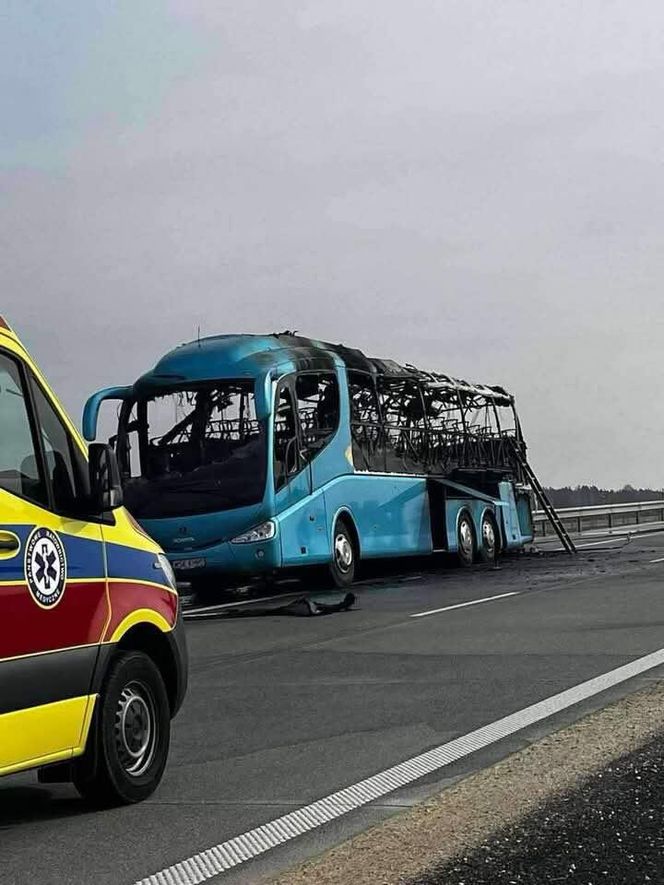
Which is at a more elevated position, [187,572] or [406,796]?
[187,572]

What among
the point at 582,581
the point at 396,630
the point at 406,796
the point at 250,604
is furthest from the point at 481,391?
the point at 406,796

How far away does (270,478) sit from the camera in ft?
63.6

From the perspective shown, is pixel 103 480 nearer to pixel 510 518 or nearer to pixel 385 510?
pixel 385 510

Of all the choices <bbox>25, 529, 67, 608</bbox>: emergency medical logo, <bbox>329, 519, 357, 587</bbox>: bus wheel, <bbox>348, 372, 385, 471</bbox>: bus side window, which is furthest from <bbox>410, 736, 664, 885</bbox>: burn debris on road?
<bbox>348, 372, 385, 471</bbox>: bus side window

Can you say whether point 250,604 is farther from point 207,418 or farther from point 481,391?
point 481,391

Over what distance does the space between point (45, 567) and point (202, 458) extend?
14291mm

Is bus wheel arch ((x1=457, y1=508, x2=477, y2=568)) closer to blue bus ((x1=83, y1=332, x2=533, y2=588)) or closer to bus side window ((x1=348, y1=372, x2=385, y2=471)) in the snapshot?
blue bus ((x1=83, y1=332, x2=533, y2=588))

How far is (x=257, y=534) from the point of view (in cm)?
1911

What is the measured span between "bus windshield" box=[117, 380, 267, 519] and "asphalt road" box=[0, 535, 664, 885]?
2896mm

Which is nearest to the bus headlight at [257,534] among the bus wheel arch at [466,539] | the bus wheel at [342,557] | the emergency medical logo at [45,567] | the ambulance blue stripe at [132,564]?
the bus wheel at [342,557]

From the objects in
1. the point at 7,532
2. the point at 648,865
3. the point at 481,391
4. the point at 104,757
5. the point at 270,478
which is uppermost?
the point at 481,391

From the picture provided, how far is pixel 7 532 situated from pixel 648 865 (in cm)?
273

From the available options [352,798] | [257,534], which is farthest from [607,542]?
[352,798]

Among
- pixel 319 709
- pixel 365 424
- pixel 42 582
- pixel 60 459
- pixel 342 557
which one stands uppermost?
pixel 365 424
